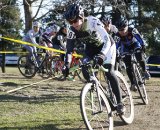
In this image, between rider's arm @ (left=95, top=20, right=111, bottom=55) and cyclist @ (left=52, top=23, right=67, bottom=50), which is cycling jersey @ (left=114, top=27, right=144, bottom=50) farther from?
cyclist @ (left=52, top=23, right=67, bottom=50)

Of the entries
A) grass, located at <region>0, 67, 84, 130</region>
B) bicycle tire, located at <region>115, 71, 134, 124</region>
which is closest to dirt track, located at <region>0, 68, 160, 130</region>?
bicycle tire, located at <region>115, 71, 134, 124</region>

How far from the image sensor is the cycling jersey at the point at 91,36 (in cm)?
610

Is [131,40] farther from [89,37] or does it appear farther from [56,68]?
[56,68]

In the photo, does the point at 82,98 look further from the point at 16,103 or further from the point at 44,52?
the point at 44,52

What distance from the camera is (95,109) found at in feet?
19.0

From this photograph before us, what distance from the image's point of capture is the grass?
21.7 feet

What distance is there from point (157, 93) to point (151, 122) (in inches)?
157

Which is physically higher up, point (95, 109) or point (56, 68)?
point (56, 68)

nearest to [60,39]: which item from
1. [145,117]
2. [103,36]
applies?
[145,117]

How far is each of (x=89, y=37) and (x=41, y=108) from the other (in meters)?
2.46

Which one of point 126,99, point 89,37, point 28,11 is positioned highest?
point 28,11

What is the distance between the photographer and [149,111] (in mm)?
8188

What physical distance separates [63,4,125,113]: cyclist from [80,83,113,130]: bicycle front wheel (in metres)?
0.45

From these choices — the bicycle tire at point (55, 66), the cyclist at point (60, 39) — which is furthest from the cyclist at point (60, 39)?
the bicycle tire at point (55, 66)
